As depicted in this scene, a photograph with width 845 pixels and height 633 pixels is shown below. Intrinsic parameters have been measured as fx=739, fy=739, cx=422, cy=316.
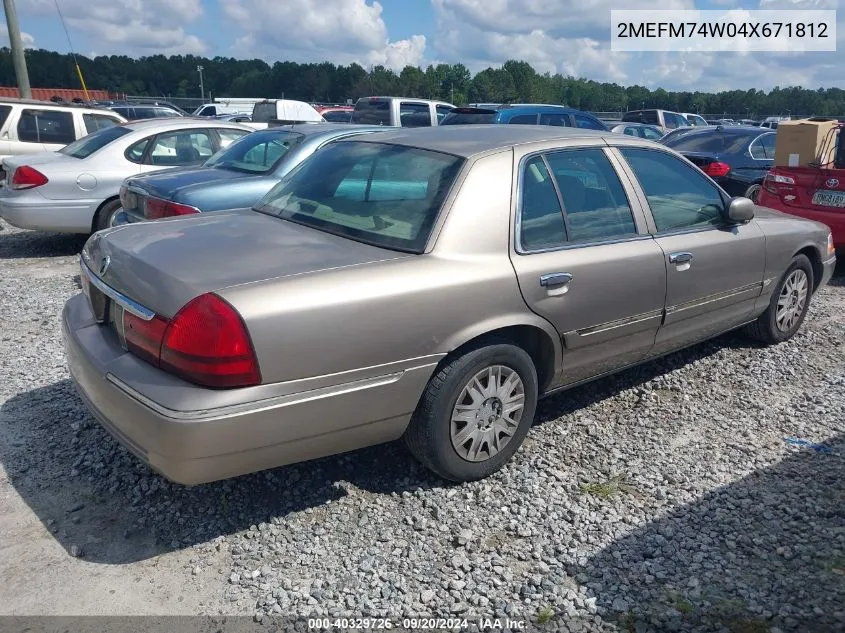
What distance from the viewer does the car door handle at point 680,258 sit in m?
4.20

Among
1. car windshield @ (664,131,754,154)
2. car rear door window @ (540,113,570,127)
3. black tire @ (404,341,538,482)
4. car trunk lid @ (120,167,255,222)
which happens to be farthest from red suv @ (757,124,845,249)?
car trunk lid @ (120,167,255,222)

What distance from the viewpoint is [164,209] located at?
603 cm

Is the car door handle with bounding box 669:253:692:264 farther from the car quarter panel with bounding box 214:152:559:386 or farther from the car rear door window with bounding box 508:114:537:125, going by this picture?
the car rear door window with bounding box 508:114:537:125

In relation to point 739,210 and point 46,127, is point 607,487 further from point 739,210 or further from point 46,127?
point 46,127

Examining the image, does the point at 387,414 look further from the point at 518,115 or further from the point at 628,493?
the point at 518,115

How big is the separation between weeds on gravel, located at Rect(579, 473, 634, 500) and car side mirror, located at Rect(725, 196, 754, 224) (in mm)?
1920

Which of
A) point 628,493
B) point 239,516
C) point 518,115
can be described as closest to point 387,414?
point 239,516

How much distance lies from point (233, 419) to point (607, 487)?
190 cm

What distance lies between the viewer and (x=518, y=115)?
1245 centimetres

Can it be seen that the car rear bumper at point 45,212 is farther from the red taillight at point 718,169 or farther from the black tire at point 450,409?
the red taillight at point 718,169

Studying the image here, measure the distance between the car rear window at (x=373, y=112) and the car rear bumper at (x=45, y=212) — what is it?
7197 mm

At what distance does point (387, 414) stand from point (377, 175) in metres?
1.36

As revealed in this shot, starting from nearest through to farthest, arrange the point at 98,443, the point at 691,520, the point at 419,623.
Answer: the point at 419,623 → the point at 691,520 → the point at 98,443

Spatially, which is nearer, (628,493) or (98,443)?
(628,493)
